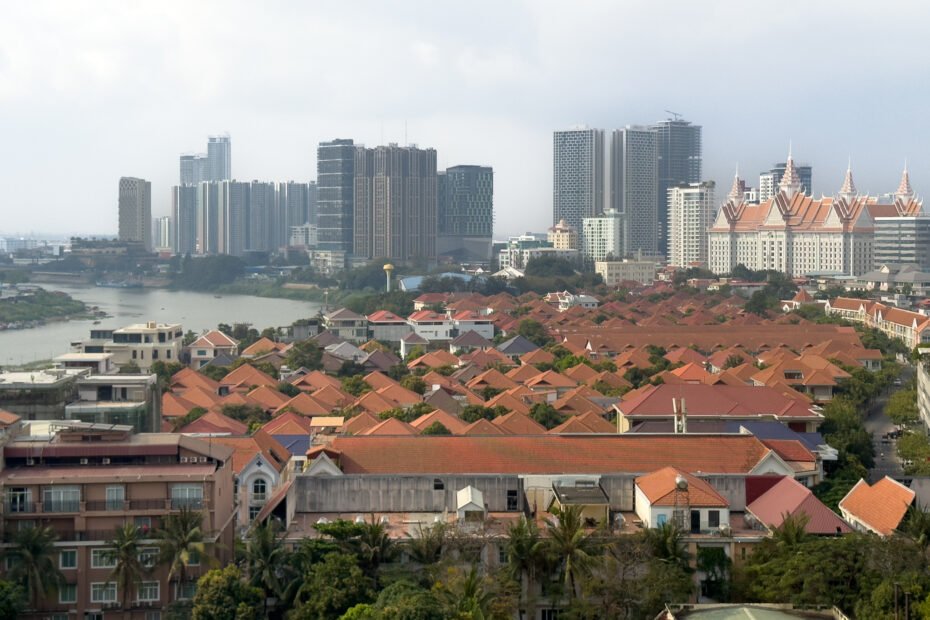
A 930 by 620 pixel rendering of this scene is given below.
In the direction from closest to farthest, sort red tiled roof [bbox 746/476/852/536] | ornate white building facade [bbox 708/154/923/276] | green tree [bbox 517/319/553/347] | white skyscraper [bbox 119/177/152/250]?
red tiled roof [bbox 746/476/852/536] → green tree [bbox 517/319/553/347] → ornate white building facade [bbox 708/154/923/276] → white skyscraper [bbox 119/177/152/250]

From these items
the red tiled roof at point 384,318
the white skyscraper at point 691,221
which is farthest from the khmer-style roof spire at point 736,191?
the red tiled roof at point 384,318

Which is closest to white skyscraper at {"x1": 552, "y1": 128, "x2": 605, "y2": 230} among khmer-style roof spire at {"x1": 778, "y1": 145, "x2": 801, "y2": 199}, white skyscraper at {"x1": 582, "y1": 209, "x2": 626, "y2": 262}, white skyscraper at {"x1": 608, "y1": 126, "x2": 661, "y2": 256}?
white skyscraper at {"x1": 608, "y1": 126, "x2": 661, "y2": 256}

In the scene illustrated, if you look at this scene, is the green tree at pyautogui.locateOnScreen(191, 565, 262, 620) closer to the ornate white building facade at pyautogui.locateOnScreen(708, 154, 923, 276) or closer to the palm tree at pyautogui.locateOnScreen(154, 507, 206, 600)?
the palm tree at pyautogui.locateOnScreen(154, 507, 206, 600)

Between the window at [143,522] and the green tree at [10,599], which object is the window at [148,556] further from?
the green tree at [10,599]

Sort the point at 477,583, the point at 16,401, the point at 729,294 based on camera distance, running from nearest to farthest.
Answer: the point at 477,583 → the point at 16,401 → the point at 729,294

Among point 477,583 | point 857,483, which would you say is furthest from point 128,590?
point 857,483

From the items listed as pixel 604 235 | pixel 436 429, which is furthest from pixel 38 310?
pixel 436 429

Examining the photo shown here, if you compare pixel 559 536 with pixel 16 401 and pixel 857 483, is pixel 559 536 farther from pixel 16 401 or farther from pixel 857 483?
pixel 16 401
